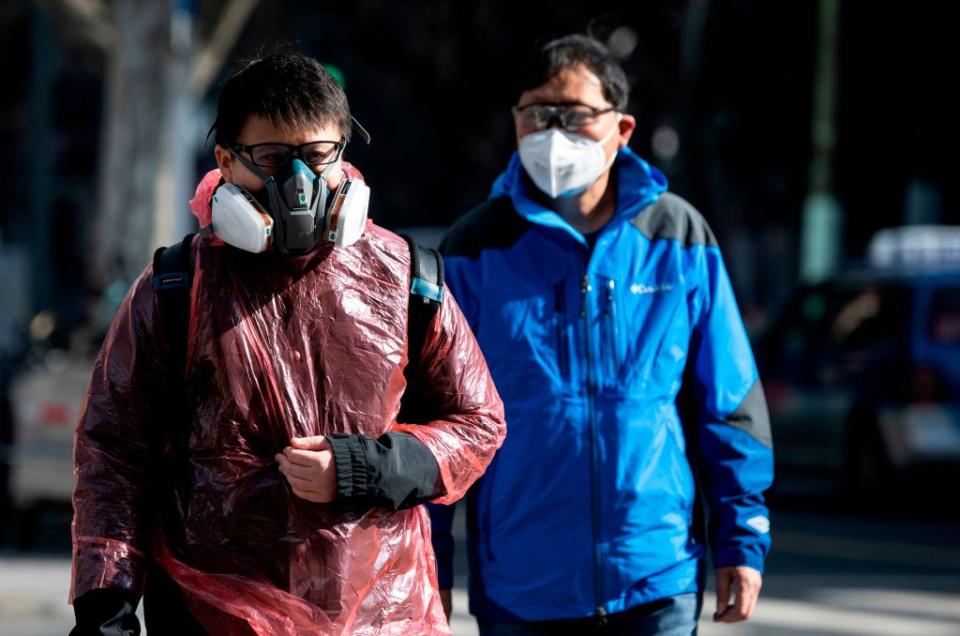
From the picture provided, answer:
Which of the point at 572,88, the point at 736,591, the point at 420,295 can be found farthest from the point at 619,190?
the point at 420,295

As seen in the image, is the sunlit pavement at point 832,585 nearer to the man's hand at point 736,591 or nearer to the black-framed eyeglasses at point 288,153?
the man's hand at point 736,591

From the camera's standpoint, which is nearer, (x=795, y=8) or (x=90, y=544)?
(x=90, y=544)

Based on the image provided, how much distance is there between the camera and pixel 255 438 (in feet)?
9.34

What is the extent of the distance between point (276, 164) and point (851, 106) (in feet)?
79.5

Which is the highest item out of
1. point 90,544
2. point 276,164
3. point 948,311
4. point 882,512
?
point 276,164

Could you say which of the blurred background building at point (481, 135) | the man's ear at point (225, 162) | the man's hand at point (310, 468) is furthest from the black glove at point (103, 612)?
the blurred background building at point (481, 135)

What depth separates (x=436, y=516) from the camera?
12.4 feet

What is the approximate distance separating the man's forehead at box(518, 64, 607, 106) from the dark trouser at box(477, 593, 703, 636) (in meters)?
1.10

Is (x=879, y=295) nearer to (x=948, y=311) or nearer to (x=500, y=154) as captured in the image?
(x=948, y=311)

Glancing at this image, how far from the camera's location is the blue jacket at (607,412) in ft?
12.1

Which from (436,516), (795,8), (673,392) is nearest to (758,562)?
(673,392)

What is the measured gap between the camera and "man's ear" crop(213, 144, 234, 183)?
9.72 feet

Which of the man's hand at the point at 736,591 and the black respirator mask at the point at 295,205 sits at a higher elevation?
the black respirator mask at the point at 295,205

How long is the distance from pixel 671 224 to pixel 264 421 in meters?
1.29
